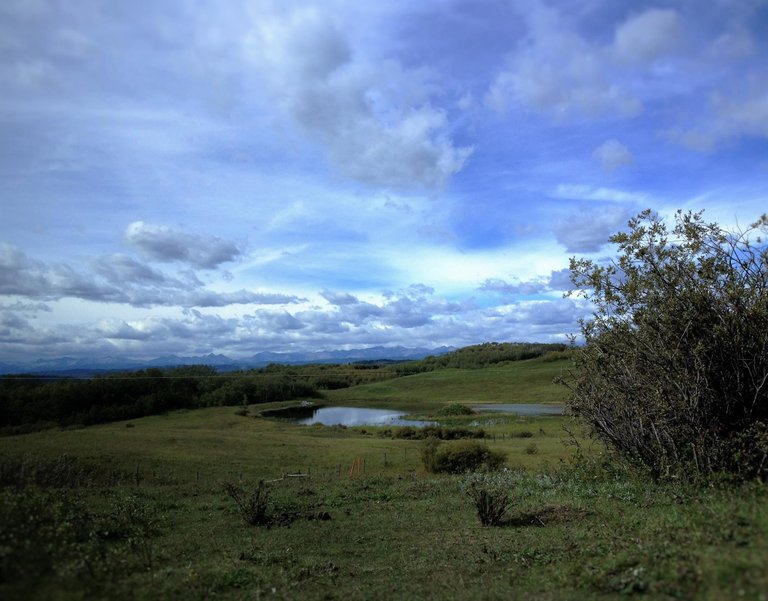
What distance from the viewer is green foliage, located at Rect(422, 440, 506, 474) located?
102ft

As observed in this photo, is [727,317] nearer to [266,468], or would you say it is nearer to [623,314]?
[623,314]

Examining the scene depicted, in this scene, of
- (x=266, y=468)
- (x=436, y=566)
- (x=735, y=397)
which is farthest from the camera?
(x=266, y=468)

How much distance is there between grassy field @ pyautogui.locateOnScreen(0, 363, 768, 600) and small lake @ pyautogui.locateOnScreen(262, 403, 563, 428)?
63.4 m

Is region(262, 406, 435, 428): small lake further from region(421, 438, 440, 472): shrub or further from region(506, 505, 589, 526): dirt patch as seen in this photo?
region(506, 505, 589, 526): dirt patch

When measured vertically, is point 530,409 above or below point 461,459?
below

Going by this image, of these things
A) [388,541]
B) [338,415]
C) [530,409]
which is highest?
[388,541]

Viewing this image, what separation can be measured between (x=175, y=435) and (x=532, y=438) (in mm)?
35545

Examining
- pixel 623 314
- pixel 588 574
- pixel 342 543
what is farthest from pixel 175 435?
pixel 588 574

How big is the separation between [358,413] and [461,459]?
76.1 metres

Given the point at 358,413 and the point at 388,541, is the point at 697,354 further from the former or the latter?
the point at 358,413

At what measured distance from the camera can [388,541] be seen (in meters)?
12.5

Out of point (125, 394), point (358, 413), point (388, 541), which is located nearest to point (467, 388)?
point (358, 413)

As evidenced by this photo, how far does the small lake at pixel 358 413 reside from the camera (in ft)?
282

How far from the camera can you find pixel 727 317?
12.5m
